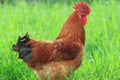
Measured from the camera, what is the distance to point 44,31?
655cm

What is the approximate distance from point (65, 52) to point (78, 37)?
30cm

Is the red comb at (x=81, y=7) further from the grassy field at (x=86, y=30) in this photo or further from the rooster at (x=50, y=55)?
the grassy field at (x=86, y=30)

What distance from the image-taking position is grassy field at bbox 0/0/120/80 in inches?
209

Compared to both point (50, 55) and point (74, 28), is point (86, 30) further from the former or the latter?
point (50, 55)

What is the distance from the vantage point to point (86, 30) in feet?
23.2

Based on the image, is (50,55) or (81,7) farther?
(81,7)

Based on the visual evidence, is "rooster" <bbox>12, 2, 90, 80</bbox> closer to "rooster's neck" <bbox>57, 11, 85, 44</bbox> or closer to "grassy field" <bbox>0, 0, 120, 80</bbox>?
"rooster's neck" <bbox>57, 11, 85, 44</bbox>

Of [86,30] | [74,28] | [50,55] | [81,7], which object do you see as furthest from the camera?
[86,30]

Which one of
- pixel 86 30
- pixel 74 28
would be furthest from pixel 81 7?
pixel 86 30

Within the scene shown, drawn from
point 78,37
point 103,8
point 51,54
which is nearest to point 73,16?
point 78,37

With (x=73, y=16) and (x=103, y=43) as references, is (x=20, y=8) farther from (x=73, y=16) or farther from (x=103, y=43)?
(x=73, y=16)

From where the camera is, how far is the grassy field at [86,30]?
209 inches

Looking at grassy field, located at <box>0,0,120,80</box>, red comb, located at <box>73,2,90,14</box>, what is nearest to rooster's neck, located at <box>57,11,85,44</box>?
red comb, located at <box>73,2,90,14</box>

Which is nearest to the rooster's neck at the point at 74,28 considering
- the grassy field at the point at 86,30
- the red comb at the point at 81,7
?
the red comb at the point at 81,7
